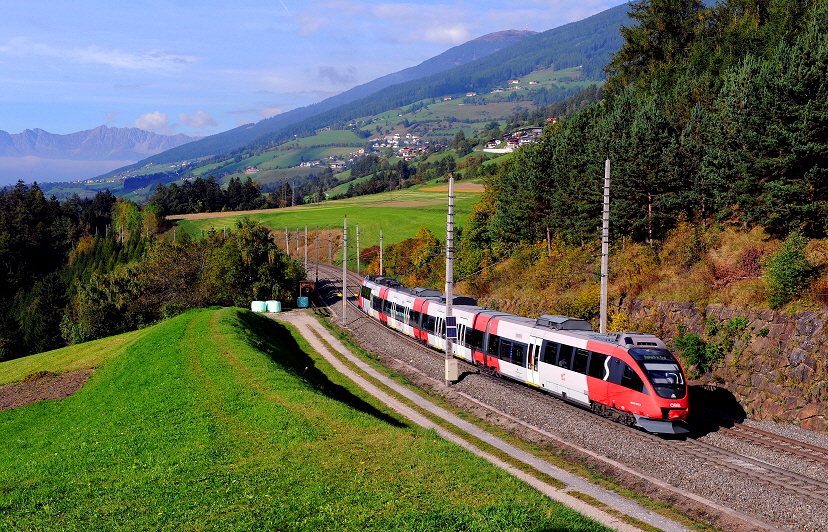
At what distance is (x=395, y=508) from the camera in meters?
13.8

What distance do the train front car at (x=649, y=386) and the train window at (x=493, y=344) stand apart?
8.84 m

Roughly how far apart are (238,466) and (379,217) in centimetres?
11210

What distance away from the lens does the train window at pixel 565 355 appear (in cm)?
2694

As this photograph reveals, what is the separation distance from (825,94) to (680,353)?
14.1 m

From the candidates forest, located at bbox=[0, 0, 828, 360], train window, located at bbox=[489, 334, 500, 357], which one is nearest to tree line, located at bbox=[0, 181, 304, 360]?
forest, located at bbox=[0, 0, 828, 360]

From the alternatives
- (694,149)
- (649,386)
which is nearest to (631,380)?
(649,386)

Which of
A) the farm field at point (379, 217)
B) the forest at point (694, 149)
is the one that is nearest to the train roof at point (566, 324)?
the forest at point (694, 149)

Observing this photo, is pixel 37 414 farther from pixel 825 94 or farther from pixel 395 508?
pixel 825 94

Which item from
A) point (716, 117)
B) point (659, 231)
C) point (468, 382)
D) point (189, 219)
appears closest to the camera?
point (468, 382)

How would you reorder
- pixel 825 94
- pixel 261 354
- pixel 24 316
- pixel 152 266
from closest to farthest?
pixel 825 94 < pixel 261 354 < pixel 152 266 < pixel 24 316

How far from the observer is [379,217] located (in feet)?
420

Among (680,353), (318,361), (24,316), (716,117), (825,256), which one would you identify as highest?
(716,117)

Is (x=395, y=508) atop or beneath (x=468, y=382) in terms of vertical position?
atop

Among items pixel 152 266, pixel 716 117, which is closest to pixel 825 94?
pixel 716 117
